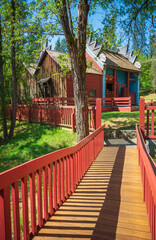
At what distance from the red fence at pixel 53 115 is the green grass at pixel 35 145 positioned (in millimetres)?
598

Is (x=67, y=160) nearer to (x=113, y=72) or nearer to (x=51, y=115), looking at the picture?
(x=51, y=115)

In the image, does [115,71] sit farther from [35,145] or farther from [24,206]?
[24,206]

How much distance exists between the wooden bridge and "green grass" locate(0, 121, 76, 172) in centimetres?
466

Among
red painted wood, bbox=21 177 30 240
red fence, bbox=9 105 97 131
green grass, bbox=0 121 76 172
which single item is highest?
red fence, bbox=9 105 97 131

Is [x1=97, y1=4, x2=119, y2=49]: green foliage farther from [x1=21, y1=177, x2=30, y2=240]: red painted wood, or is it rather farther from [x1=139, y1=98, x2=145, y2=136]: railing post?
[x1=21, y1=177, x2=30, y2=240]: red painted wood

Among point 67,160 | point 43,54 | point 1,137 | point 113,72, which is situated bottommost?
point 1,137

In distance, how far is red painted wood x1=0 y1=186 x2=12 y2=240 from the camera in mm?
2008

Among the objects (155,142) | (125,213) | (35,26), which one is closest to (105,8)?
(35,26)

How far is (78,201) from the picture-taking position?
12.5 feet

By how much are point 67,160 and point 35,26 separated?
878 centimetres

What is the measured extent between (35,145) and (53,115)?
3.16 metres

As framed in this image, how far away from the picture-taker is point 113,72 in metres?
22.8

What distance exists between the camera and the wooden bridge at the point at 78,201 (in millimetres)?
2314

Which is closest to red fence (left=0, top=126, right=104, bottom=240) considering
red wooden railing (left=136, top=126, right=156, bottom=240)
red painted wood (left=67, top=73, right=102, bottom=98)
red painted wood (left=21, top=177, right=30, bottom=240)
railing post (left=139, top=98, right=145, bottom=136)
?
red painted wood (left=21, top=177, right=30, bottom=240)
